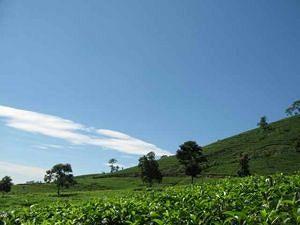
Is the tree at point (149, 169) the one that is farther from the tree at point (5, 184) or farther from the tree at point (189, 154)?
the tree at point (5, 184)

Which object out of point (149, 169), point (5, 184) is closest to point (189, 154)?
point (149, 169)

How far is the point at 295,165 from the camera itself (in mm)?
162250

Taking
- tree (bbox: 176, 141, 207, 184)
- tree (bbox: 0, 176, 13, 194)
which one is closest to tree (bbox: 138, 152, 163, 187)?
tree (bbox: 176, 141, 207, 184)

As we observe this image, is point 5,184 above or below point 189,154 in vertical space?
below

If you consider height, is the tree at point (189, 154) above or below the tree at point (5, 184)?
above

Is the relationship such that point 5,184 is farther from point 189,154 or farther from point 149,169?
point 189,154

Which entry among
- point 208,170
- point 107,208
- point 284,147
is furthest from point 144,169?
point 107,208

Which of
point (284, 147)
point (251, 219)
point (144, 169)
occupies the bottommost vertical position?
point (251, 219)

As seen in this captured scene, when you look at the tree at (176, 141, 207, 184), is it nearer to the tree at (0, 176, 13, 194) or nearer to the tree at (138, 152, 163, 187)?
the tree at (138, 152, 163, 187)

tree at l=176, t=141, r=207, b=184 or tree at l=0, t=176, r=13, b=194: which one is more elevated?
tree at l=176, t=141, r=207, b=184

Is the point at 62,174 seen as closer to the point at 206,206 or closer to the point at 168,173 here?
the point at 168,173

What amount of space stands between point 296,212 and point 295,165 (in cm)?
16509

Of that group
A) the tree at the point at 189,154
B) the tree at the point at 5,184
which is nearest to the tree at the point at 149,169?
the tree at the point at 189,154

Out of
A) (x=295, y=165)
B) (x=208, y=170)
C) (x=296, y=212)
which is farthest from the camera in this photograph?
(x=208, y=170)
